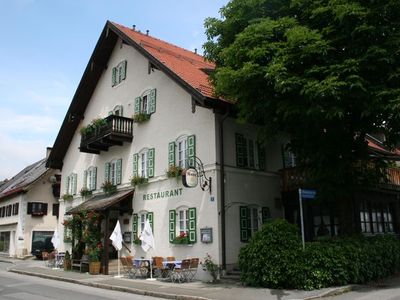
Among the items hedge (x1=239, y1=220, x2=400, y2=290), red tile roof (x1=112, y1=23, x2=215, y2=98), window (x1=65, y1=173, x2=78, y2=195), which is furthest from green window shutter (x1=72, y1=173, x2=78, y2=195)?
hedge (x1=239, y1=220, x2=400, y2=290)

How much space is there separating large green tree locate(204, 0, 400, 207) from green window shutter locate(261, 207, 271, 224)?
331cm

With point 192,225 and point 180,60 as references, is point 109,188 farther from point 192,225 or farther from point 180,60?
point 180,60

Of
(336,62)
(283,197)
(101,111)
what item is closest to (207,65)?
(101,111)

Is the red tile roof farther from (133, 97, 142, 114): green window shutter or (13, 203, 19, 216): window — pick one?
(13, 203, 19, 216): window

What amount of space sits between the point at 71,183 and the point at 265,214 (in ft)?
48.0

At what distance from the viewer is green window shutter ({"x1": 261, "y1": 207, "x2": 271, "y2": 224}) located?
19359 millimetres

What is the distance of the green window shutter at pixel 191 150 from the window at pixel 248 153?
180 centimetres

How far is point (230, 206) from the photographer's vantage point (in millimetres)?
18125

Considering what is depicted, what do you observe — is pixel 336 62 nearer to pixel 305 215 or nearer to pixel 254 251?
pixel 254 251

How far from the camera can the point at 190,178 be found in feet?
58.0

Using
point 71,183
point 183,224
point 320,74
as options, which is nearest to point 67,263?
point 71,183

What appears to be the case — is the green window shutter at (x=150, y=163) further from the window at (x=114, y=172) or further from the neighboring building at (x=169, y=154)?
the window at (x=114, y=172)

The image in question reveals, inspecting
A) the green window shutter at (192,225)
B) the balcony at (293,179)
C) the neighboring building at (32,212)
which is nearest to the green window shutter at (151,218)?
the green window shutter at (192,225)

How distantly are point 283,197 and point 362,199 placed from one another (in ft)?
11.4
